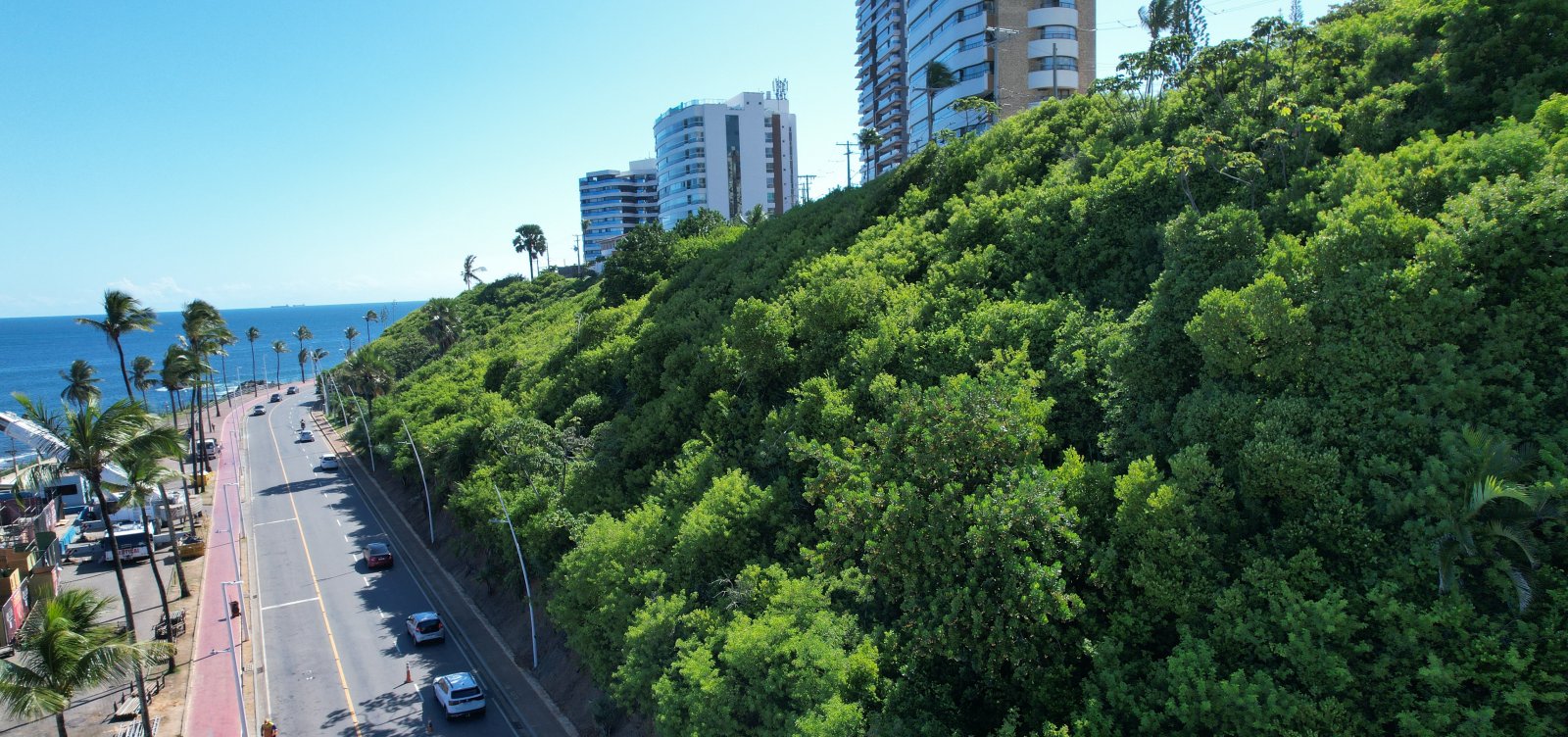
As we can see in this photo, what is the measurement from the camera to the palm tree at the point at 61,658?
17172 mm

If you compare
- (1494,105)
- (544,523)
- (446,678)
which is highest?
(1494,105)

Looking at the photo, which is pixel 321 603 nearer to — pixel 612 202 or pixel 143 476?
pixel 143 476

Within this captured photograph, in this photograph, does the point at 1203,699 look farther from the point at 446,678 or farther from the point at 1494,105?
the point at 446,678

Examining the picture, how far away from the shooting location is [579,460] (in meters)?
33.8

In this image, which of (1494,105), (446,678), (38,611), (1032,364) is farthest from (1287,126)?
(38,611)

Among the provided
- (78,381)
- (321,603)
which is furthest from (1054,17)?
(78,381)

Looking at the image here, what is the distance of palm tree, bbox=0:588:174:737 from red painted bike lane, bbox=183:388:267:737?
5255 millimetres

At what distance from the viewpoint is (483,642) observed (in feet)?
110

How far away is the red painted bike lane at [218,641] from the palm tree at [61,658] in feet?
17.2

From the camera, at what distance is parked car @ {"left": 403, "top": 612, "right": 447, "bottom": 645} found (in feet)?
108

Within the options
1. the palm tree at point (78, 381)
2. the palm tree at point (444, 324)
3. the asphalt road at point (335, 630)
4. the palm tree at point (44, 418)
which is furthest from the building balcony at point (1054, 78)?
the palm tree at point (78, 381)

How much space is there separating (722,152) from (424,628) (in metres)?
94.2

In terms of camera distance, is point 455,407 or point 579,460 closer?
point 579,460

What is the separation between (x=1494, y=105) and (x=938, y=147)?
79.3 ft
